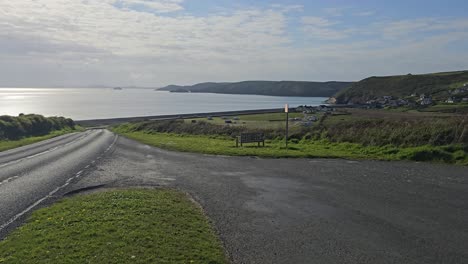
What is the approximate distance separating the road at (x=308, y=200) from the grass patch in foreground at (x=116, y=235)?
650 mm

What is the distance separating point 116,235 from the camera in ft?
26.0

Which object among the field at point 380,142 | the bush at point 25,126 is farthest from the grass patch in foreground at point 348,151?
the bush at point 25,126

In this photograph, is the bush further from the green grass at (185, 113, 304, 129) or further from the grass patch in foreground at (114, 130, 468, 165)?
the grass patch in foreground at (114, 130, 468, 165)

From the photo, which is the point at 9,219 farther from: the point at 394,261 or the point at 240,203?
the point at 394,261

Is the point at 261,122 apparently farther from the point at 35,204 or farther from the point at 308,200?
the point at 35,204

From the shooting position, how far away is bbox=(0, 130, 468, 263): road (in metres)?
7.84

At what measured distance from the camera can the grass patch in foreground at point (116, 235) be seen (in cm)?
690

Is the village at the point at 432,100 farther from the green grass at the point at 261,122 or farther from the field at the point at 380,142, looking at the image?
the field at the point at 380,142

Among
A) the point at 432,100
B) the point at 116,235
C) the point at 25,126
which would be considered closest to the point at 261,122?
the point at 25,126

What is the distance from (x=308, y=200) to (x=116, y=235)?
19.9 ft

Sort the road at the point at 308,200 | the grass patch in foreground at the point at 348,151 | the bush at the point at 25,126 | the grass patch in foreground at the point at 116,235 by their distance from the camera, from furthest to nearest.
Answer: the bush at the point at 25,126 → the grass patch in foreground at the point at 348,151 → the road at the point at 308,200 → the grass patch in foreground at the point at 116,235

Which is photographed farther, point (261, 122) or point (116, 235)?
point (261, 122)

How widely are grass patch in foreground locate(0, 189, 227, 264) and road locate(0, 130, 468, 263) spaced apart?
2.13ft

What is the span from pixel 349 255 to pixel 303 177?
331 inches
